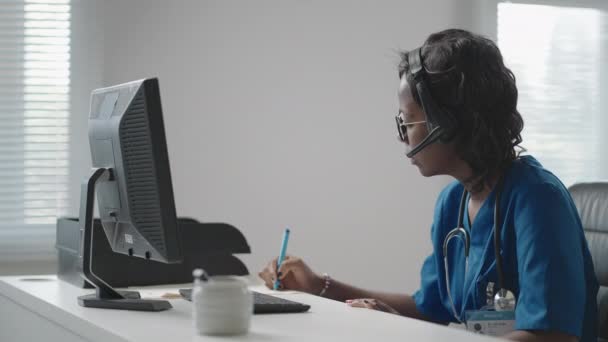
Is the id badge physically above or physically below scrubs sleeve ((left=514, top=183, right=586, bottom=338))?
below

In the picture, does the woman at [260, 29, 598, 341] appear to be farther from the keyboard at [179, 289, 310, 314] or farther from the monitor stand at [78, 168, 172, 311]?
the monitor stand at [78, 168, 172, 311]

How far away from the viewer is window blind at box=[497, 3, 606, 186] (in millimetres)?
4266

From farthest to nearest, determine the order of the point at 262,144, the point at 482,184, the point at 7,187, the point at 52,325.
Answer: the point at 262,144, the point at 7,187, the point at 482,184, the point at 52,325

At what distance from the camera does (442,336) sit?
4.81ft

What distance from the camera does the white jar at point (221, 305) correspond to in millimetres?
1394

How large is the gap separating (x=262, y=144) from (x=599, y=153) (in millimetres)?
1818

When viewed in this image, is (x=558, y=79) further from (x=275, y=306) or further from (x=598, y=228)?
(x=275, y=306)

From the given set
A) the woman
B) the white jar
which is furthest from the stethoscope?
the white jar

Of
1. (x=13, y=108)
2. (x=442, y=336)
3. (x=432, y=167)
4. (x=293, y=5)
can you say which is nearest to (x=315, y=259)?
(x=293, y=5)

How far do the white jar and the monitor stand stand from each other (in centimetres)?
38

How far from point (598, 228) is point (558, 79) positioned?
2324 millimetres

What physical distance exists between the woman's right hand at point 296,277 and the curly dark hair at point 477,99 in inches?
20.5

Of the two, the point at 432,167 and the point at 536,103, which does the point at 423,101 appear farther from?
the point at 536,103

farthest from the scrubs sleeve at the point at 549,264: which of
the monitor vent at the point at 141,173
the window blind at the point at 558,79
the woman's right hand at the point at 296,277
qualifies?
the window blind at the point at 558,79
